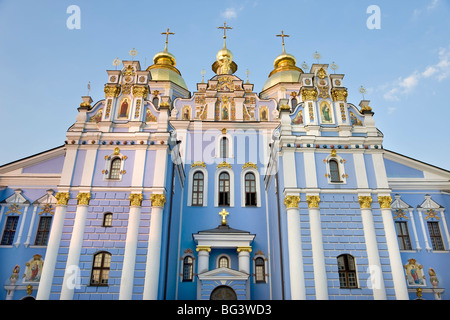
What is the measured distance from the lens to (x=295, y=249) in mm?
16250

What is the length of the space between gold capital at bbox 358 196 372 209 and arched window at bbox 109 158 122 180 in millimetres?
12007

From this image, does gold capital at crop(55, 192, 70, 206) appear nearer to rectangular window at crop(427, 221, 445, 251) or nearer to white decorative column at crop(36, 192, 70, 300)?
white decorative column at crop(36, 192, 70, 300)

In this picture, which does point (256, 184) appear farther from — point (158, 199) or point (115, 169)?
point (115, 169)

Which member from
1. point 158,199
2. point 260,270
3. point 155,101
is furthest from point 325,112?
point 155,101

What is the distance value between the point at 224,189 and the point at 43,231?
34.8 feet

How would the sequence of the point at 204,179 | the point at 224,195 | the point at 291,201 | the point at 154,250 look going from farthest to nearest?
the point at 204,179, the point at 224,195, the point at 291,201, the point at 154,250

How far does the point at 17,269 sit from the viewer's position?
18.4 meters

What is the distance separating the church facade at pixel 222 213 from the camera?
16.1 meters

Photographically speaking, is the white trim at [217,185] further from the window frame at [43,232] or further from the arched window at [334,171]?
the window frame at [43,232]

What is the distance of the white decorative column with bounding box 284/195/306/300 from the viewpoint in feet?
51.2

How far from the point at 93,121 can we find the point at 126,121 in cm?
179

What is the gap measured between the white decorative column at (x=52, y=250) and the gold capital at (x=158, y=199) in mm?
4115
